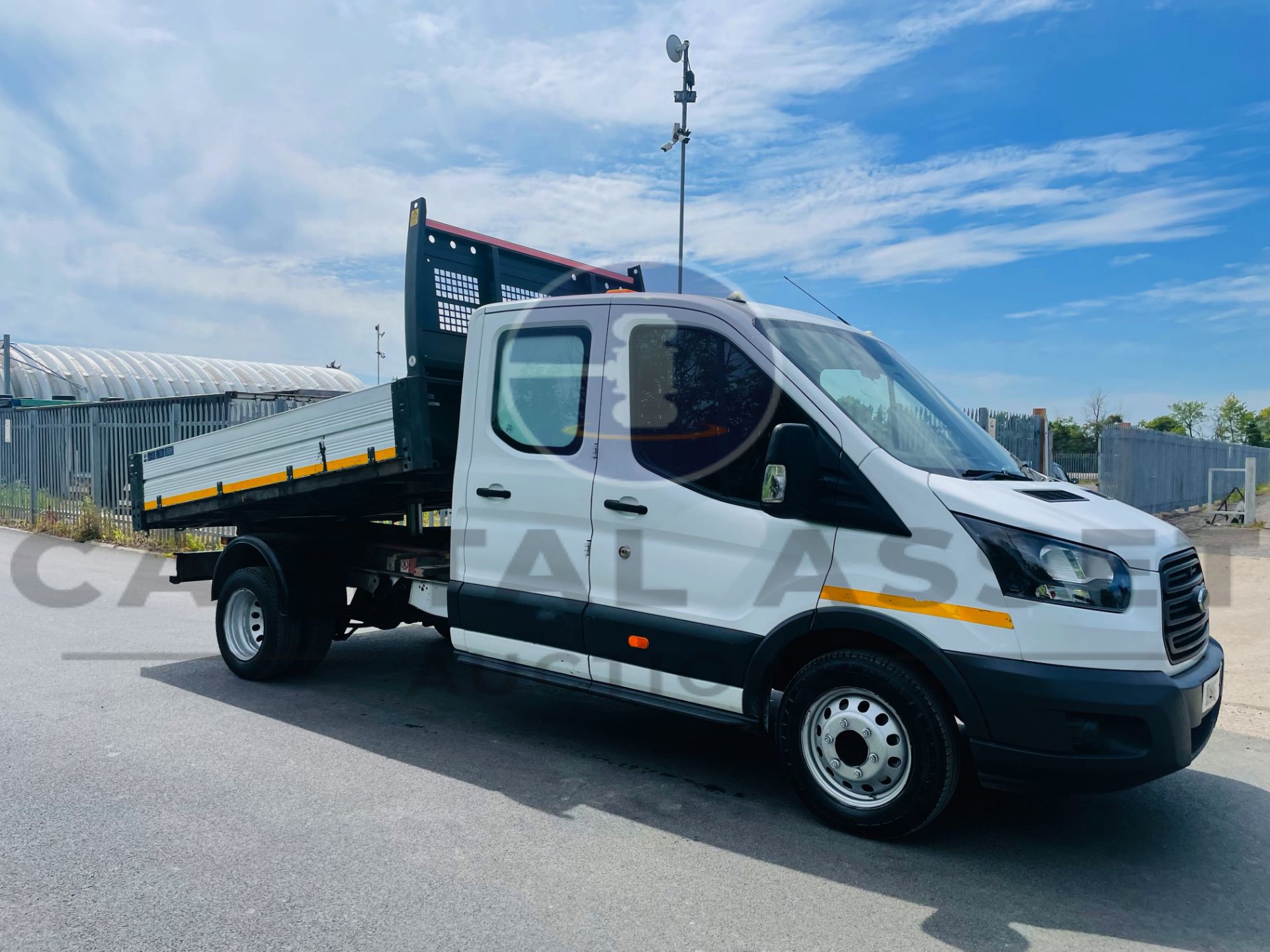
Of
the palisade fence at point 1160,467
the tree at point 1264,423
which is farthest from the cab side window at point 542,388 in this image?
the tree at point 1264,423

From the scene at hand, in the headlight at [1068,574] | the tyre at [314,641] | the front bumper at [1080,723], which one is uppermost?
the headlight at [1068,574]

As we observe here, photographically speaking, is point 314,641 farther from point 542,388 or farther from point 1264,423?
point 1264,423

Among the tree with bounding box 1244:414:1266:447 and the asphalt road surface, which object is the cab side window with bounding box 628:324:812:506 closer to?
the asphalt road surface

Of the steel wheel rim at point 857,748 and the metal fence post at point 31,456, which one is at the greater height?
the metal fence post at point 31,456

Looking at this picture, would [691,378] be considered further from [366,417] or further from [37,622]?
[37,622]

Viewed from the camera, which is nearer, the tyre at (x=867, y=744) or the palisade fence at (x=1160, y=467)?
the tyre at (x=867, y=744)

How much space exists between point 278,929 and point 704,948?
1.42 metres

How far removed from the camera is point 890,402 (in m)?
4.68

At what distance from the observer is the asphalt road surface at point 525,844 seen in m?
3.43

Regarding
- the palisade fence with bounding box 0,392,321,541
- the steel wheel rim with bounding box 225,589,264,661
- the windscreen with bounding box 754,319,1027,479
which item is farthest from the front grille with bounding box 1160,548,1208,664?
the palisade fence with bounding box 0,392,321,541

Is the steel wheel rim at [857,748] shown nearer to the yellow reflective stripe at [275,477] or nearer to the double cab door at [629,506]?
the double cab door at [629,506]

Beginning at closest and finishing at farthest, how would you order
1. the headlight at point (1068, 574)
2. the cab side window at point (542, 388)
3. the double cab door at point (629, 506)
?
the headlight at point (1068, 574), the double cab door at point (629, 506), the cab side window at point (542, 388)

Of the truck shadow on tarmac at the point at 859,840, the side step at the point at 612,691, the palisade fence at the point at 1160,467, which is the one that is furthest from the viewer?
the palisade fence at the point at 1160,467

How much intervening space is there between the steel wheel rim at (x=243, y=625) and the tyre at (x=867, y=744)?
4.07 meters
